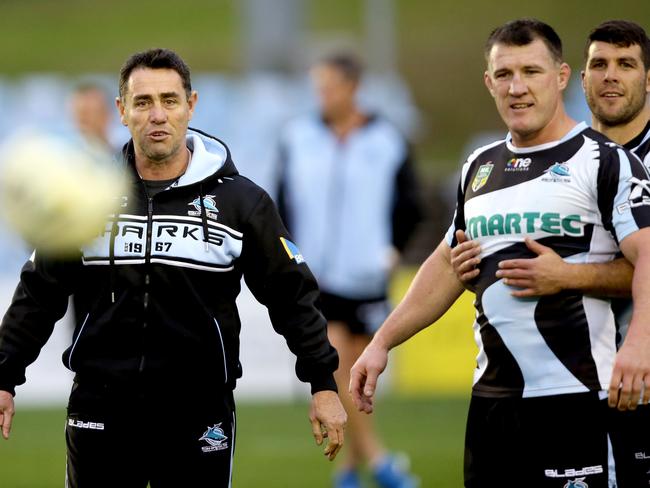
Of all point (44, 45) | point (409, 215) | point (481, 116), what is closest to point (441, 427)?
point (409, 215)

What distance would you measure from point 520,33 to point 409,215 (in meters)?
4.74

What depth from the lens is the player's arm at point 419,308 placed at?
18.0ft

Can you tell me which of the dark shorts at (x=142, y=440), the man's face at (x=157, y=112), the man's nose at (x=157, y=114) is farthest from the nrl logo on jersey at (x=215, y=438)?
the man's nose at (x=157, y=114)

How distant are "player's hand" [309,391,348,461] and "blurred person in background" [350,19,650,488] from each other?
20.1 inches

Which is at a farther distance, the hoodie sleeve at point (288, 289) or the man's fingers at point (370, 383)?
the man's fingers at point (370, 383)

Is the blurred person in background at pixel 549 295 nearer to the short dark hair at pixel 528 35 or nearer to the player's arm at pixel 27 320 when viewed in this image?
the short dark hair at pixel 528 35

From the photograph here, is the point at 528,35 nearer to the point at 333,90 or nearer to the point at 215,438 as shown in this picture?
the point at 215,438

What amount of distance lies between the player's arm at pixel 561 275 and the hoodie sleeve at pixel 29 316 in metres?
1.77

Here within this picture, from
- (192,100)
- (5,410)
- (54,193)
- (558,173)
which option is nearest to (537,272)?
(558,173)

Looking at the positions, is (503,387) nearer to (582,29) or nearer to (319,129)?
(319,129)

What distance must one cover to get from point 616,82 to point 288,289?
62.5 inches

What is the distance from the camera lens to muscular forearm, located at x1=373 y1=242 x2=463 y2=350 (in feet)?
18.1

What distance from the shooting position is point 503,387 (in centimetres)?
511

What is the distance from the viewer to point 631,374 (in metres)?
4.60
